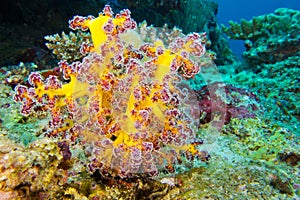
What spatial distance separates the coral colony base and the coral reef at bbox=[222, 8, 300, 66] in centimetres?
444

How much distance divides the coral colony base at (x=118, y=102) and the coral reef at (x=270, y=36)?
4439 mm

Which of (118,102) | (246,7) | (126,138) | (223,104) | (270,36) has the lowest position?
(126,138)

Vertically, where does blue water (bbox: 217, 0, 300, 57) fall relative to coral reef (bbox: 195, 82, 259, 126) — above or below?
above

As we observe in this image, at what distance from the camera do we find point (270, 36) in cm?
621

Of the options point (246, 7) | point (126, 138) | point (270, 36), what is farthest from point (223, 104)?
point (246, 7)

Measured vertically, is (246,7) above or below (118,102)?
above

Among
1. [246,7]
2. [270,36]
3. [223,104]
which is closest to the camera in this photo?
[223,104]

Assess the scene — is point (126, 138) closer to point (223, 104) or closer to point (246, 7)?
point (223, 104)

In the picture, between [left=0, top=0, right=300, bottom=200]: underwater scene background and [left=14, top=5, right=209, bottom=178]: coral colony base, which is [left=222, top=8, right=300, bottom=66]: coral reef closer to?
[left=0, top=0, right=300, bottom=200]: underwater scene background

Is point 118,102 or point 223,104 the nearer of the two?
point 118,102

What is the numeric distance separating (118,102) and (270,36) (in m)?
5.65

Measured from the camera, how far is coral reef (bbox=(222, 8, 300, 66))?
17.9ft

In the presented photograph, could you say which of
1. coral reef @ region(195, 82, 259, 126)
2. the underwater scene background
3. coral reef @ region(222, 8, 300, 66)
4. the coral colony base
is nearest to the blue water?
coral reef @ region(222, 8, 300, 66)

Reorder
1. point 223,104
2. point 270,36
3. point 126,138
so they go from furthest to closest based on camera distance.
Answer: point 270,36
point 223,104
point 126,138
